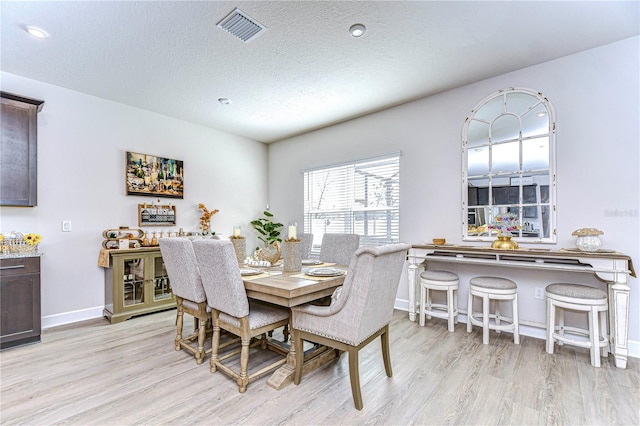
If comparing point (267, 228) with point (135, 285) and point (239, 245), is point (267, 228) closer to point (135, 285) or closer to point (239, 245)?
point (135, 285)

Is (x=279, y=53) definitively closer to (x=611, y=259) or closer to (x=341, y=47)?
(x=341, y=47)

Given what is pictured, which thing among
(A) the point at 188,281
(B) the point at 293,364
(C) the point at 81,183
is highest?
(C) the point at 81,183

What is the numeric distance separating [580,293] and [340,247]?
2.11m

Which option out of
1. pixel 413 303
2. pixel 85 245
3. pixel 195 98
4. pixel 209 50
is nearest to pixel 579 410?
pixel 413 303

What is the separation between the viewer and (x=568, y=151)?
109 inches

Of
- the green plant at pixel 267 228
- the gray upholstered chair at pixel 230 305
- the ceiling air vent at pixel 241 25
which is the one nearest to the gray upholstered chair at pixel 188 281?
the gray upholstered chair at pixel 230 305

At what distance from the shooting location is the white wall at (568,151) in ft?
8.28

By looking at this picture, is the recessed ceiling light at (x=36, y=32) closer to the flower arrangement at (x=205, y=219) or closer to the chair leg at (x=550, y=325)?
the flower arrangement at (x=205, y=219)

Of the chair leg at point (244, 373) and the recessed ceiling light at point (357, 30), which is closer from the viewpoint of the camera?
the chair leg at point (244, 373)

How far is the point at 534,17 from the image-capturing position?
224 centimetres

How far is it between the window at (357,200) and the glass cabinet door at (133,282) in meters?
2.54

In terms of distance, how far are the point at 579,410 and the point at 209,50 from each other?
3838 mm

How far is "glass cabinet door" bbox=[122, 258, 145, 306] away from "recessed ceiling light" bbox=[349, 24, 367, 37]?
11.4 feet

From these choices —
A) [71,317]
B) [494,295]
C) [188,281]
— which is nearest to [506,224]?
[494,295]
